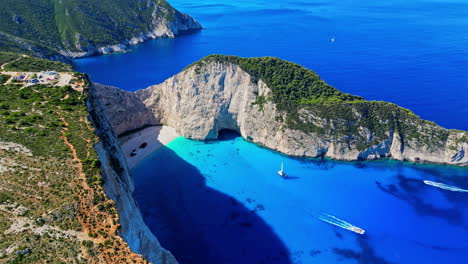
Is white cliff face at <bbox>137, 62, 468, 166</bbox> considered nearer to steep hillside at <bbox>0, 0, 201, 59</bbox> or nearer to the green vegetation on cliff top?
the green vegetation on cliff top

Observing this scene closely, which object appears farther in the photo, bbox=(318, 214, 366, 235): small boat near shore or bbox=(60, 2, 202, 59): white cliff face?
bbox=(60, 2, 202, 59): white cliff face

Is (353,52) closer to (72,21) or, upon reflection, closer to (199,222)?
(199,222)

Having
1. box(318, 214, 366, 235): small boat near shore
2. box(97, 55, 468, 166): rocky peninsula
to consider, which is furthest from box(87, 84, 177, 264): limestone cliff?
box(97, 55, 468, 166): rocky peninsula

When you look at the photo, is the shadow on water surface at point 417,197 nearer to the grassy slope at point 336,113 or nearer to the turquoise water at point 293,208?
the turquoise water at point 293,208

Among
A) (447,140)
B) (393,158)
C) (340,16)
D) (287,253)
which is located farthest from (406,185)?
(340,16)

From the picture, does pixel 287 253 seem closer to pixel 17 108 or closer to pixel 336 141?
pixel 336 141

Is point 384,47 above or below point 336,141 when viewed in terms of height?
above
